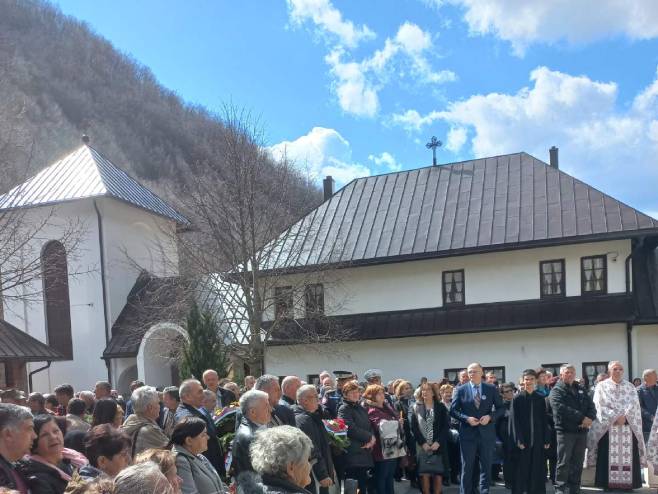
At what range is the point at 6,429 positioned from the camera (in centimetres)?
380

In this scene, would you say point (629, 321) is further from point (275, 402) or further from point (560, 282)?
point (275, 402)

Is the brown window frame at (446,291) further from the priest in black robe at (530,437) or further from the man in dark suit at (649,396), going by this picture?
the priest in black robe at (530,437)

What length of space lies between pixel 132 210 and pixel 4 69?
10.2m

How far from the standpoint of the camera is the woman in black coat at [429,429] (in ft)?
27.5

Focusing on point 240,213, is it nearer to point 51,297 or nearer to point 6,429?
point 51,297

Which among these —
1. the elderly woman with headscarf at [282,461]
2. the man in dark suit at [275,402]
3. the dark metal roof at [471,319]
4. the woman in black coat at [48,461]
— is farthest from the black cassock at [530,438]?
the dark metal roof at [471,319]

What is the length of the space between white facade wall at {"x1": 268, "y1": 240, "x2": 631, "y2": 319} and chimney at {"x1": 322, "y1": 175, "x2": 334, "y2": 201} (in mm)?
6070

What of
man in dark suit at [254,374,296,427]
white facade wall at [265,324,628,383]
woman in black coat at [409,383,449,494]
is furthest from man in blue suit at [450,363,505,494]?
white facade wall at [265,324,628,383]

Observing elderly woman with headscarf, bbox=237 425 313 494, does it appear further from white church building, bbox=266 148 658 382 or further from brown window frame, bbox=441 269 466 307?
brown window frame, bbox=441 269 466 307

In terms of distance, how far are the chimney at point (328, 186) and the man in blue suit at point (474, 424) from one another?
17505 mm

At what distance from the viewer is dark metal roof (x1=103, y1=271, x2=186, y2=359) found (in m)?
20.5

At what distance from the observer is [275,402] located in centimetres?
643

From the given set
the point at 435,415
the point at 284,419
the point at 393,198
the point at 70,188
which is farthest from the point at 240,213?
the point at 284,419

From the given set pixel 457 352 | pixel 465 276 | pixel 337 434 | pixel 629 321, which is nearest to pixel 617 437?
pixel 337 434
